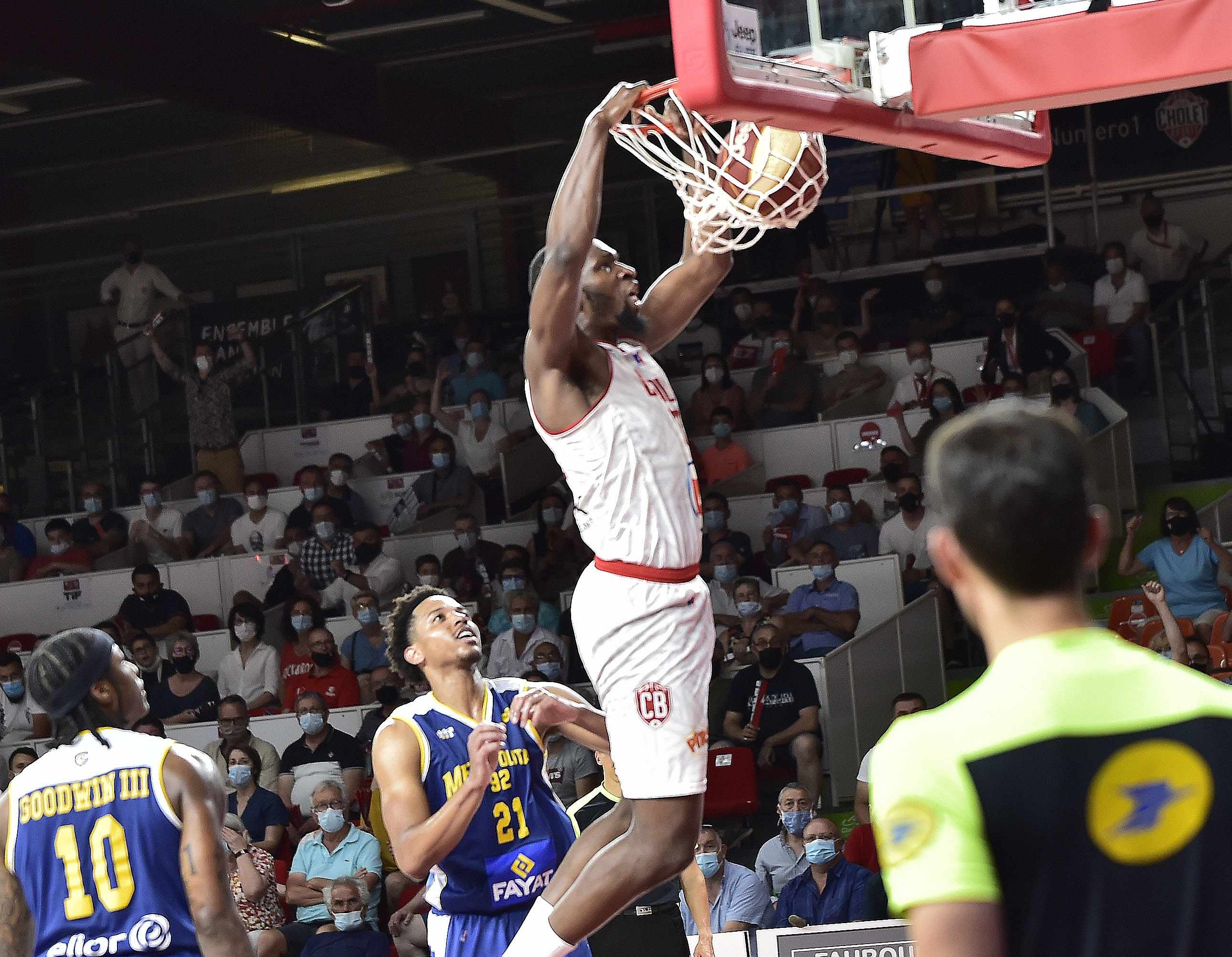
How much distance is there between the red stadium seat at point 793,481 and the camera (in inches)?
510

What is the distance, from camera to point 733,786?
32.2ft

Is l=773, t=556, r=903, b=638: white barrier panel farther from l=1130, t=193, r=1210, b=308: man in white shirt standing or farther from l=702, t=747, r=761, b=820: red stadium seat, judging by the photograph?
l=1130, t=193, r=1210, b=308: man in white shirt standing

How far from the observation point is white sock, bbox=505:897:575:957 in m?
4.01

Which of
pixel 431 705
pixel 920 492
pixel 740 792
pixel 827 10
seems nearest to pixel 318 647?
pixel 740 792

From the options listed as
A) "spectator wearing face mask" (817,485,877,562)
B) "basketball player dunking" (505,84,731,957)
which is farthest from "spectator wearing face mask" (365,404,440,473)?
"basketball player dunking" (505,84,731,957)

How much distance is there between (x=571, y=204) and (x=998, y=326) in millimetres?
9861

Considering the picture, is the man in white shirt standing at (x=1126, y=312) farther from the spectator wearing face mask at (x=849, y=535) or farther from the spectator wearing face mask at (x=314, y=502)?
the spectator wearing face mask at (x=314, y=502)

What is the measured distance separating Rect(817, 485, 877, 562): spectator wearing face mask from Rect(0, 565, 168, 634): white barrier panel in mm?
5659

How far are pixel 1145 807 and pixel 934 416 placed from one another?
1127cm

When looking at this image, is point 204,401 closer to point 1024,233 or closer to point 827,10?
point 1024,233

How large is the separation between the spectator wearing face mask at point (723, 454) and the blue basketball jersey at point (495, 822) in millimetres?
8694

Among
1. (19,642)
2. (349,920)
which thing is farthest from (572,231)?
(19,642)

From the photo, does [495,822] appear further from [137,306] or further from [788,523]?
[137,306]

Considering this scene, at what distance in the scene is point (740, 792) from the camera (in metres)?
9.80
